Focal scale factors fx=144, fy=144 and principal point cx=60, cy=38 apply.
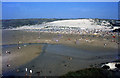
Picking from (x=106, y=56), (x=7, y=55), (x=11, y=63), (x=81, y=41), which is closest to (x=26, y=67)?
(x=11, y=63)

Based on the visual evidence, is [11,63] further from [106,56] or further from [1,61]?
[106,56]

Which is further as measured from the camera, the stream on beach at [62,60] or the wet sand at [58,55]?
the wet sand at [58,55]

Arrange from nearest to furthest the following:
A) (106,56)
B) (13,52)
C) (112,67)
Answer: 1. (112,67)
2. (106,56)
3. (13,52)

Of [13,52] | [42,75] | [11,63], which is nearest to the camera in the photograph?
[42,75]

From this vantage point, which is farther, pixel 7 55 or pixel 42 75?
pixel 7 55

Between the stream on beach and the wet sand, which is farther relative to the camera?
the wet sand
